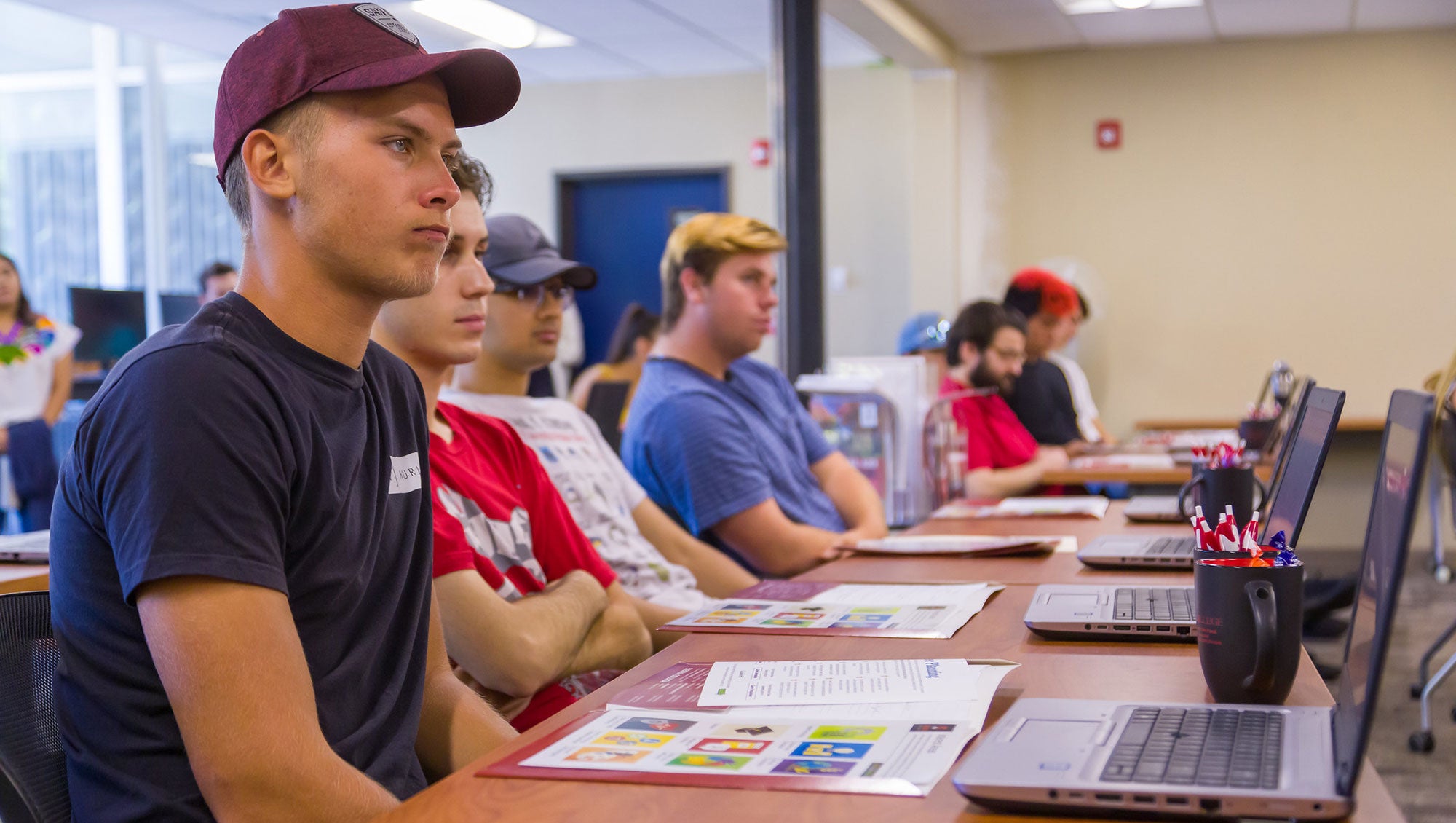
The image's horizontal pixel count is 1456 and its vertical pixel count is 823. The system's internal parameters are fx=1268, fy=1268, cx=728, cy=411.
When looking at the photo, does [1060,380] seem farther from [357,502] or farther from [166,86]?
[357,502]

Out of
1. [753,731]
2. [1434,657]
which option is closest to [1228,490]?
[753,731]

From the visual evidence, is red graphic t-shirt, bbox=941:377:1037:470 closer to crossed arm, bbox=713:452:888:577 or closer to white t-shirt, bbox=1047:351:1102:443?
crossed arm, bbox=713:452:888:577

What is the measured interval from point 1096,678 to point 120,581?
87 cm

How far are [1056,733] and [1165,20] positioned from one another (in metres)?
6.36

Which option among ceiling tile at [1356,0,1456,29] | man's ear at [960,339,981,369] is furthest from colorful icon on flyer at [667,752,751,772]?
ceiling tile at [1356,0,1456,29]

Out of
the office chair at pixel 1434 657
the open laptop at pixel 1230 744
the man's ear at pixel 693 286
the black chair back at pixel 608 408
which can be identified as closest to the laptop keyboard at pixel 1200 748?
the open laptop at pixel 1230 744

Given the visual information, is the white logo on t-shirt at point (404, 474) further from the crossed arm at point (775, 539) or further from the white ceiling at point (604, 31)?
the white ceiling at point (604, 31)

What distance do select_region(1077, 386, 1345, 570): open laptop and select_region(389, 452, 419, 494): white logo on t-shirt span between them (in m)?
0.89

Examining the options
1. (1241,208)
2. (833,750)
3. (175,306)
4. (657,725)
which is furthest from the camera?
(1241,208)

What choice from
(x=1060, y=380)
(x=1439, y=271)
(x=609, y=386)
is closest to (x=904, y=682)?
(x=609, y=386)

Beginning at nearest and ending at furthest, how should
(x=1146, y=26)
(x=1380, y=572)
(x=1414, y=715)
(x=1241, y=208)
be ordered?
(x=1380, y=572), (x=1414, y=715), (x=1146, y=26), (x=1241, y=208)

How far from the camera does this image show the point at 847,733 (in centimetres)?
102

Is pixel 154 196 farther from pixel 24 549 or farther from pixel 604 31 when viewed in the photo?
pixel 24 549

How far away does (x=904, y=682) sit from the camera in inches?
45.8
